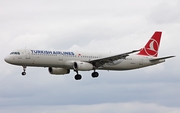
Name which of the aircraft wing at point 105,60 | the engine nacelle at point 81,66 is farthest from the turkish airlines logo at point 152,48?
the engine nacelle at point 81,66

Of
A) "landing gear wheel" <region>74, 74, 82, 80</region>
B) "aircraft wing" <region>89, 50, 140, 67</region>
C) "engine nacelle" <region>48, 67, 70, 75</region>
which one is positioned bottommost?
"landing gear wheel" <region>74, 74, 82, 80</region>

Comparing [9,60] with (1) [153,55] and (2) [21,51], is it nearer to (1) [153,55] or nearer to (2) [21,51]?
(2) [21,51]

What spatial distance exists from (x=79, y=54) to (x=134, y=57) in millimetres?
12141

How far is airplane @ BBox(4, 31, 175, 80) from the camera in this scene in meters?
105

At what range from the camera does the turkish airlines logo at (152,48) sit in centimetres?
12050

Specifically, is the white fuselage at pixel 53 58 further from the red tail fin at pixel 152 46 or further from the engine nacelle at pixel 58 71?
the red tail fin at pixel 152 46

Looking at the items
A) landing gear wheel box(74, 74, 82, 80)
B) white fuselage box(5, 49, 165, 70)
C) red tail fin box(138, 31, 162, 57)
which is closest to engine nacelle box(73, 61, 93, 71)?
white fuselage box(5, 49, 165, 70)

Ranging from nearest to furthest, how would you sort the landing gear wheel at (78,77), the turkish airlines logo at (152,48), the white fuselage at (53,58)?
the white fuselage at (53,58), the landing gear wheel at (78,77), the turkish airlines logo at (152,48)

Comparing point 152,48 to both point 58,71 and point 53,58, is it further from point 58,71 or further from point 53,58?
point 53,58

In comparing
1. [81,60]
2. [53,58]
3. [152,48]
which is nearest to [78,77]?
[81,60]

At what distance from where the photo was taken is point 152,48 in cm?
12150

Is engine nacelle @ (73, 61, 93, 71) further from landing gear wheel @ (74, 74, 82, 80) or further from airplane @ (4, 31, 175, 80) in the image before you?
landing gear wheel @ (74, 74, 82, 80)

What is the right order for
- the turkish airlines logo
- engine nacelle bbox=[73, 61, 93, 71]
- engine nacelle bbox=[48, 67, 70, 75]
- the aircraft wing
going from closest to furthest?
engine nacelle bbox=[73, 61, 93, 71]
the aircraft wing
engine nacelle bbox=[48, 67, 70, 75]
the turkish airlines logo

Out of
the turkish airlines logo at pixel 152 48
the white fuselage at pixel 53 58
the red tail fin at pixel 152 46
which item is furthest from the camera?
the turkish airlines logo at pixel 152 48
